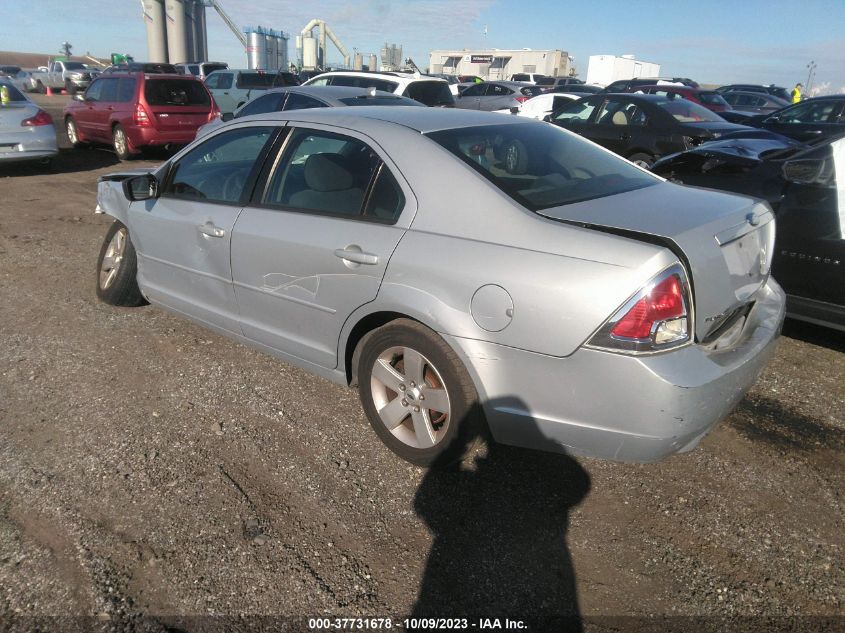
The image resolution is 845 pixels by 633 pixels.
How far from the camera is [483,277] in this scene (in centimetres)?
262

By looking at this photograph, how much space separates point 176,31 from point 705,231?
60.9m

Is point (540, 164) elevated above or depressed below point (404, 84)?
below

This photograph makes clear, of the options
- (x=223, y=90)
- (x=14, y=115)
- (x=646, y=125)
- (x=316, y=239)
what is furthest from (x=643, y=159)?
(x=223, y=90)

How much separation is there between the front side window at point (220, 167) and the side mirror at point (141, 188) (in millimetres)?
80

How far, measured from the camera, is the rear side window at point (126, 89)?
12.4m

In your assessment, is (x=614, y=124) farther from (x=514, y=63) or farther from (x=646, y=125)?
(x=514, y=63)

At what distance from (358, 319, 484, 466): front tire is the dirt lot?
0.47ft

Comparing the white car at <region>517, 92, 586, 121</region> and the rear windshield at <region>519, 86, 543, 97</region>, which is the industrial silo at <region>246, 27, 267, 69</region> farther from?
the white car at <region>517, 92, 586, 121</region>

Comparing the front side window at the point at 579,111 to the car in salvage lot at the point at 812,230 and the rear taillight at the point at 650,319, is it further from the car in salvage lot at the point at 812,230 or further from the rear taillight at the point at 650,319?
the rear taillight at the point at 650,319

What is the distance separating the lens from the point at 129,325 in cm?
480

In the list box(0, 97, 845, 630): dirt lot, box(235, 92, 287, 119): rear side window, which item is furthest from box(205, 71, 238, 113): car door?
box(0, 97, 845, 630): dirt lot

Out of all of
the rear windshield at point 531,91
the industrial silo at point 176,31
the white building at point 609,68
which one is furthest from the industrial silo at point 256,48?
the rear windshield at point 531,91

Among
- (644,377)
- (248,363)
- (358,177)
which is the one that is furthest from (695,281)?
(248,363)

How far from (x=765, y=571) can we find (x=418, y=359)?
5.19 feet
